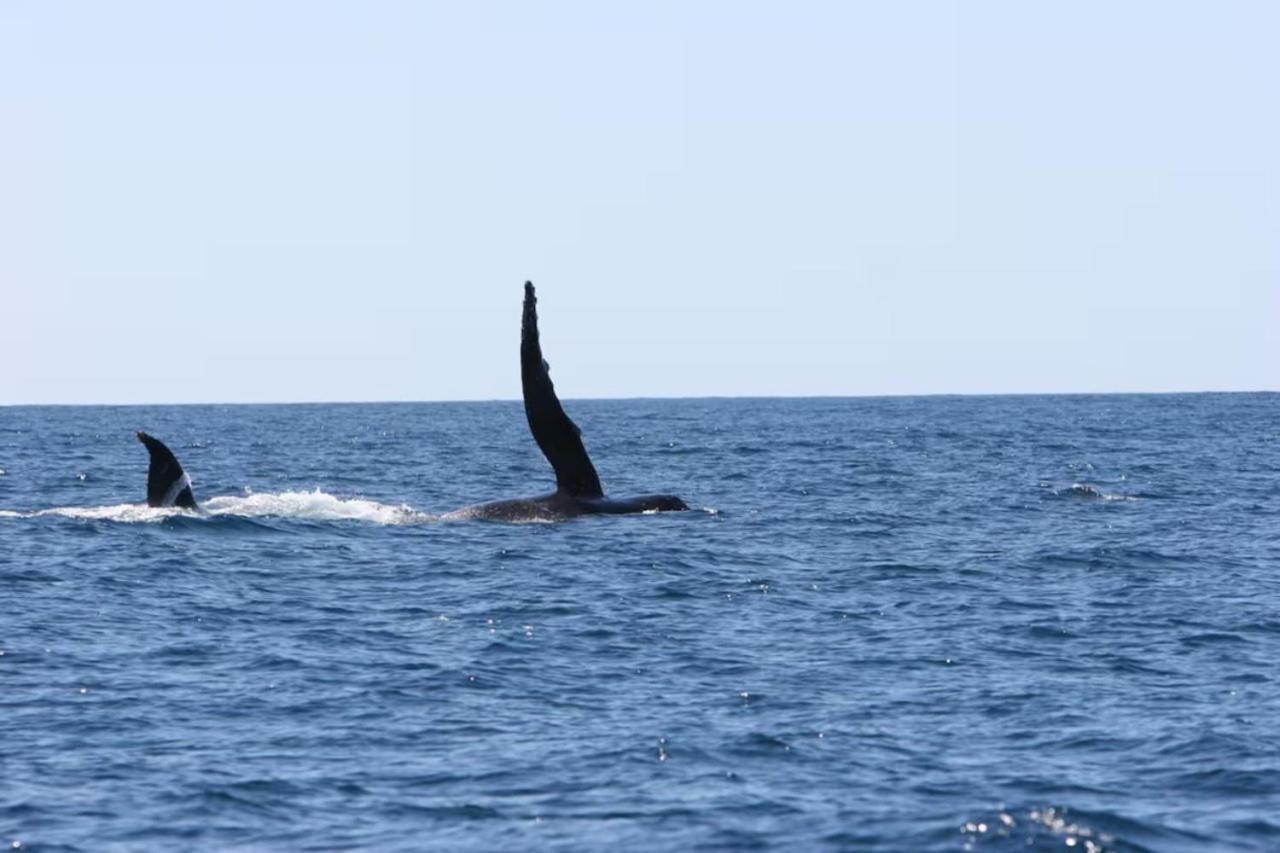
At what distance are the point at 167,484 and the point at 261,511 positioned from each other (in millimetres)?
2971

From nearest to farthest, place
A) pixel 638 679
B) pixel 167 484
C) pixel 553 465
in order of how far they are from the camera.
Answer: pixel 638 679 → pixel 553 465 → pixel 167 484

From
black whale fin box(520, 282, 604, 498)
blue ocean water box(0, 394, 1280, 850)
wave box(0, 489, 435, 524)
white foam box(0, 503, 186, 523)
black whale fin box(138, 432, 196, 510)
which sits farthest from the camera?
wave box(0, 489, 435, 524)

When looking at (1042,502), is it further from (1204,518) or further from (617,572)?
(617,572)

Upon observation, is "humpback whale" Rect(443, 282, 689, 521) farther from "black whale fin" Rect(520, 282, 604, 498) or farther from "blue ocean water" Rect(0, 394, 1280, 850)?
"blue ocean water" Rect(0, 394, 1280, 850)

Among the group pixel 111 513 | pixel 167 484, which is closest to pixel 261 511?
pixel 111 513

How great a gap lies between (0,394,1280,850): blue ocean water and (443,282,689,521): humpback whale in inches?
16.8

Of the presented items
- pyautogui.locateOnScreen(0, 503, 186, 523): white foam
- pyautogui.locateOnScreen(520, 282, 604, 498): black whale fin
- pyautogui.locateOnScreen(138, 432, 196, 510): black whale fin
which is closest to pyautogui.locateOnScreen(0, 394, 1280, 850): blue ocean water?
pyautogui.locateOnScreen(0, 503, 186, 523): white foam

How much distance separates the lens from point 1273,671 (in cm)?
1733

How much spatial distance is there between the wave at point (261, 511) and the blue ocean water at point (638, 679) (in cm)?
13

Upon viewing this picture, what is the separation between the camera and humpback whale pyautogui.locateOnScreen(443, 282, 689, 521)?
1043 inches

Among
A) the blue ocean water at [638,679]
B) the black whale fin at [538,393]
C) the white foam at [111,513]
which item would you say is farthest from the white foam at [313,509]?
the black whale fin at [538,393]

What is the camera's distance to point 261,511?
106ft

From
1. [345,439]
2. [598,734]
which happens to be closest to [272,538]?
[598,734]

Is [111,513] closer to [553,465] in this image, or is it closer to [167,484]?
[167,484]
